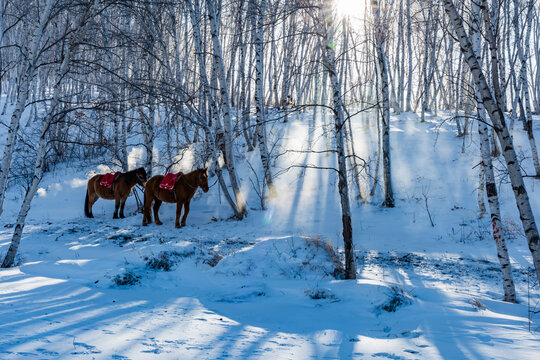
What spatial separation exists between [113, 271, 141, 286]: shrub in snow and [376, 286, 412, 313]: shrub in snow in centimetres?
310

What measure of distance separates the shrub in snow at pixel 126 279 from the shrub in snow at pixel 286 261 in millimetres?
1187

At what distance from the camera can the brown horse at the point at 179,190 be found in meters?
9.97

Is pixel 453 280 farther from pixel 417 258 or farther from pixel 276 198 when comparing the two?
pixel 276 198

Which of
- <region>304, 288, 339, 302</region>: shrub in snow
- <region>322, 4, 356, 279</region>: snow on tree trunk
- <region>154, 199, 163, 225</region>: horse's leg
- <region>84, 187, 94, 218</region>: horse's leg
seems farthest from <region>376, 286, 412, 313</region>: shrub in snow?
<region>84, 187, 94, 218</region>: horse's leg

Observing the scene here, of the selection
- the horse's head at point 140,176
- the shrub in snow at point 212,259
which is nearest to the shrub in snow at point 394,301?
the shrub in snow at point 212,259

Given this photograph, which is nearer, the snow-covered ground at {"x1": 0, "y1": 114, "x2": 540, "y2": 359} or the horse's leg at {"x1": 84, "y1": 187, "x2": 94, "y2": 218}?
the snow-covered ground at {"x1": 0, "y1": 114, "x2": 540, "y2": 359}

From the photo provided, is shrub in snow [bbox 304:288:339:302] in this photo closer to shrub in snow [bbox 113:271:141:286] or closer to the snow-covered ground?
the snow-covered ground

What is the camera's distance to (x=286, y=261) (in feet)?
18.9

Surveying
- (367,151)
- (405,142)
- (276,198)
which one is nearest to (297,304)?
(276,198)

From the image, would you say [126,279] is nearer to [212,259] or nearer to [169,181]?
[212,259]

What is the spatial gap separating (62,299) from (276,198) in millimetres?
9011

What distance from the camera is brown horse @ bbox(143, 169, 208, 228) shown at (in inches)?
392

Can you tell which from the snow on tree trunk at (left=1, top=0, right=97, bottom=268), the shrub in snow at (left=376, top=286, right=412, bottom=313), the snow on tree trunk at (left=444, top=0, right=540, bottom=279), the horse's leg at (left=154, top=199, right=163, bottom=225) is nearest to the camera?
the snow on tree trunk at (left=444, top=0, right=540, bottom=279)

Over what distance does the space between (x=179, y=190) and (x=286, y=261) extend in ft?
17.4
